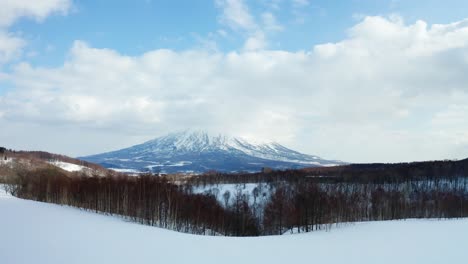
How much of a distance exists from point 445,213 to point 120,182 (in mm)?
53964

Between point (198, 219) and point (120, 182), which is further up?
point (120, 182)

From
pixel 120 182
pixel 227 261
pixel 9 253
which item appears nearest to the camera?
pixel 9 253

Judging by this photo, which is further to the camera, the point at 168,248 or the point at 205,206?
the point at 205,206

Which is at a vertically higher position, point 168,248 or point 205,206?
point 168,248

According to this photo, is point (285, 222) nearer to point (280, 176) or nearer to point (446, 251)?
point (446, 251)

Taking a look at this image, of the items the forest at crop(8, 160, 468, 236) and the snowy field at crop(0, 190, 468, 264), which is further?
the forest at crop(8, 160, 468, 236)

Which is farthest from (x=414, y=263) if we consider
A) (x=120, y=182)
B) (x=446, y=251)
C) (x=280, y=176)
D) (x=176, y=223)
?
(x=280, y=176)

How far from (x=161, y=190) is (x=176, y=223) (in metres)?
4.89

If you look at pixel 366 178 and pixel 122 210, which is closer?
pixel 122 210

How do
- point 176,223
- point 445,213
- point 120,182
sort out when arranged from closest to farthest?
point 176,223 < point 120,182 < point 445,213

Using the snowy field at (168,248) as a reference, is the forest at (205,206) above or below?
below

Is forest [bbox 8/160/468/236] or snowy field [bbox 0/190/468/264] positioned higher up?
snowy field [bbox 0/190/468/264]

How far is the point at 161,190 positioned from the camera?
44625 mm

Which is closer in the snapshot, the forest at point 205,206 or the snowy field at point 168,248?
the snowy field at point 168,248
